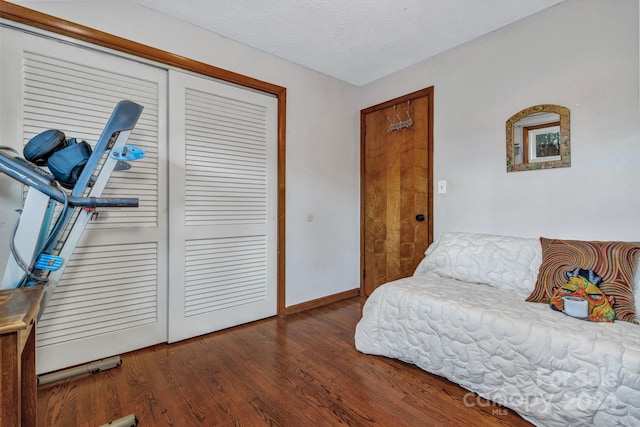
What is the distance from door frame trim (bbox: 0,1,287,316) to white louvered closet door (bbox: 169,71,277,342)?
58mm

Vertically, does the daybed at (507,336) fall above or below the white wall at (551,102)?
below

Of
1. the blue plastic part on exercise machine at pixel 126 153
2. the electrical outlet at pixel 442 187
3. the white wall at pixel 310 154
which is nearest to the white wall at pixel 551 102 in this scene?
the electrical outlet at pixel 442 187

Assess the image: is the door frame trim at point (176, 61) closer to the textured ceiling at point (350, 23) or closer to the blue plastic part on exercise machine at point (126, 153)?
the textured ceiling at point (350, 23)

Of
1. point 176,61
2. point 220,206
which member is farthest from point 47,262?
point 176,61

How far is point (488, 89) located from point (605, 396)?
6.96ft

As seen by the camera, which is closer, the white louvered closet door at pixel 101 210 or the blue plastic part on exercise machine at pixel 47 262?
the blue plastic part on exercise machine at pixel 47 262

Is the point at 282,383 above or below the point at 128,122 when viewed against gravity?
below

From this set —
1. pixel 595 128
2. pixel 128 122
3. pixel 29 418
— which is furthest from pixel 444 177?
pixel 29 418

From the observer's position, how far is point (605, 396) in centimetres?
121

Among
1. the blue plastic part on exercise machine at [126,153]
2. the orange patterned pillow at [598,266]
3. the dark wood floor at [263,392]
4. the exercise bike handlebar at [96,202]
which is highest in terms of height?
the blue plastic part on exercise machine at [126,153]

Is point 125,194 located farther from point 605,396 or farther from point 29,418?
point 605,396

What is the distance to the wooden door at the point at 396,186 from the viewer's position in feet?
9.30

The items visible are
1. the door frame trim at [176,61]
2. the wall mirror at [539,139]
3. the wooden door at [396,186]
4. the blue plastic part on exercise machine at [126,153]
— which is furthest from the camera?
the wooden door at [396,186]

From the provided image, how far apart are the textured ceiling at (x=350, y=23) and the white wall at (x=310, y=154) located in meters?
0.12
